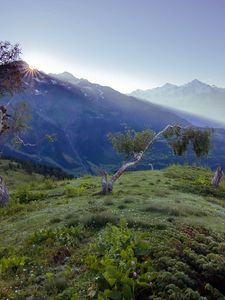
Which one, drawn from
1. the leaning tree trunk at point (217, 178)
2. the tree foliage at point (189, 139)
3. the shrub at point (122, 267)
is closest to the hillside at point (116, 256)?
the shrub at point (122, 267)

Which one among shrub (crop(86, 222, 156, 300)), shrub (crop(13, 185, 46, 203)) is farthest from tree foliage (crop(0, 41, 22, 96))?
shrub (crop(86, 222, 156, 300))

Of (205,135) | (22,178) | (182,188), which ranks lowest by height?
(22,178)

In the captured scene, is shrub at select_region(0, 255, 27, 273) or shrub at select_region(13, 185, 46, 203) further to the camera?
shrub at select_region(13, 185, 46, 203)

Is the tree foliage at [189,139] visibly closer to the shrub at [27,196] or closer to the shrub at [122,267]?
the shrub at [27,196]

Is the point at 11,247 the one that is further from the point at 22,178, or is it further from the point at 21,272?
→ the point at 22,178

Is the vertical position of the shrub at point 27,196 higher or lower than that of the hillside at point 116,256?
lower

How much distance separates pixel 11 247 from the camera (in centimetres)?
2161

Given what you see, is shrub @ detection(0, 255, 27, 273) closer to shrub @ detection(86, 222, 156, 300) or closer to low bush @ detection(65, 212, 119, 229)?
shrub @ detection(86, 222, 156, 300)

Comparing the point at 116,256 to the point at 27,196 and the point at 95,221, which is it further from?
the point at 27,196

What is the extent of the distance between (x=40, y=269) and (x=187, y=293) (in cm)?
702

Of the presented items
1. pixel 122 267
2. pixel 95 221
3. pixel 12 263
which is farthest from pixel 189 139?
pixel 122 267

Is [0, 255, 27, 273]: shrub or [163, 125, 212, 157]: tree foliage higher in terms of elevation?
[163, 125, 212, 157]: tree foliage

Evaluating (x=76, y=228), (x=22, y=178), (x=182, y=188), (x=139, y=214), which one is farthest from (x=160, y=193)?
(x=22, y=178)

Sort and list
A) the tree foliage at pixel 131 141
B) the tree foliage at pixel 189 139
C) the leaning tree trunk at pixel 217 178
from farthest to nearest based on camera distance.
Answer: the tree foliage at pixel 131 141, the leaning tree trunk at pixel 217 178, the tree foliage at pixel 189 139
